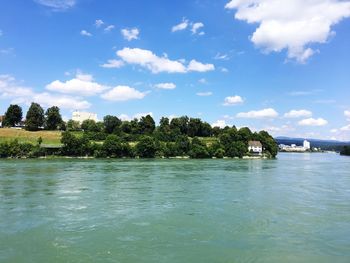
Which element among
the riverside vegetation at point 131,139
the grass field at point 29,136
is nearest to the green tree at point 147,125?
the riverside vegetation at point 131,139

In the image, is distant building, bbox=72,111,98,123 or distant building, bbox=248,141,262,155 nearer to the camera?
distant building, bbox=248,141,262,155

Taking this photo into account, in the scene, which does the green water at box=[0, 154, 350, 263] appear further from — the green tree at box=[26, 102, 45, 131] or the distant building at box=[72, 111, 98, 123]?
the distant building at box=[72, 111, 98, 123]

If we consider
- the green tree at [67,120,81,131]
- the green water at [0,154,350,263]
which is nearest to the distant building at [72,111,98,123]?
the green tree at [67,120,81,131]

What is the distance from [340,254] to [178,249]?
5.80m

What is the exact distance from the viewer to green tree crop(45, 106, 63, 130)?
419 ft

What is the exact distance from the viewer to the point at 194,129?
141m

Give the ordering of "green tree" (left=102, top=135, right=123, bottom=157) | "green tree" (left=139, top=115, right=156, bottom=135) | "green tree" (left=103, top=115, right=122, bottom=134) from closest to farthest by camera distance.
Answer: "green tree" (left=102, top=135, right=123, bottom=157) < "green tree" (left=139, top=115, right=156, bottom=135) < "green tree" (left=103, top=115, right=122, bottom=134)

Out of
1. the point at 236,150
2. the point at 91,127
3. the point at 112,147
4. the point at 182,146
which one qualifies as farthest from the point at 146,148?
the point at 91,127

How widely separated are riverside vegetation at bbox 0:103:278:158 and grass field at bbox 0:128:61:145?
2.97m

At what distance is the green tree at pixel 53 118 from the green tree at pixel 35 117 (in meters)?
1.82

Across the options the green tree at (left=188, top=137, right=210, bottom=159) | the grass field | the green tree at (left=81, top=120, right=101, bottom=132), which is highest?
the green tree at (left=81, top=120, right=101, bottom=132)

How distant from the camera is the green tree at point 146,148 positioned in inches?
3922

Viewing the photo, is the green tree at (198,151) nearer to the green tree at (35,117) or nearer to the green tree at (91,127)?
the green tree at (91,127)

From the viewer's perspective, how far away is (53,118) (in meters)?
128
